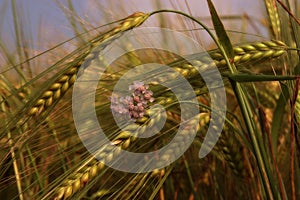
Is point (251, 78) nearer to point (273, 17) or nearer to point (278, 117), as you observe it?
point (278, 117)

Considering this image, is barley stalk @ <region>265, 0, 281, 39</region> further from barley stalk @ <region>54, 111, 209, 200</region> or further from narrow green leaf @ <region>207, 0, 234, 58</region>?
barley stalk @ <region>54, 111, 209, 200</region>

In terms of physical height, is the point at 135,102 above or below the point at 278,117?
above

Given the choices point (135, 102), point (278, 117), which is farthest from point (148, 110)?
point (278, 117)

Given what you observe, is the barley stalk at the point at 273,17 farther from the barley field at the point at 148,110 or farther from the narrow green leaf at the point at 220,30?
the narrow green leaf at the point at 220,30

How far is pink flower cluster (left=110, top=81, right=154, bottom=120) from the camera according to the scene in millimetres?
637

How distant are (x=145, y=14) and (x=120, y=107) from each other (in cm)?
15

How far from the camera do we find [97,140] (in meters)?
0.68

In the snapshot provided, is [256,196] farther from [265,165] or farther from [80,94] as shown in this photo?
[80,94]

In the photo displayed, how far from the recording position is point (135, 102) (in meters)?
0.65

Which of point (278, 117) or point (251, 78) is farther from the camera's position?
point (278, 117)

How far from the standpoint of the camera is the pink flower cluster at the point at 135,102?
2.09 feet

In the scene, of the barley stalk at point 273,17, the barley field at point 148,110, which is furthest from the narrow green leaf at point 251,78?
the barley stalk at point 273,17

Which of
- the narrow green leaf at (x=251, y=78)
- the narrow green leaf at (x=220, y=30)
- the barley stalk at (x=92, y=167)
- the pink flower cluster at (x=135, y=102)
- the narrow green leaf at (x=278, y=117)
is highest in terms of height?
the narrow green leaf at (x=220, y=30)

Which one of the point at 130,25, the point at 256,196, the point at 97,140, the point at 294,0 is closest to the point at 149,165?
the point at 97,140
